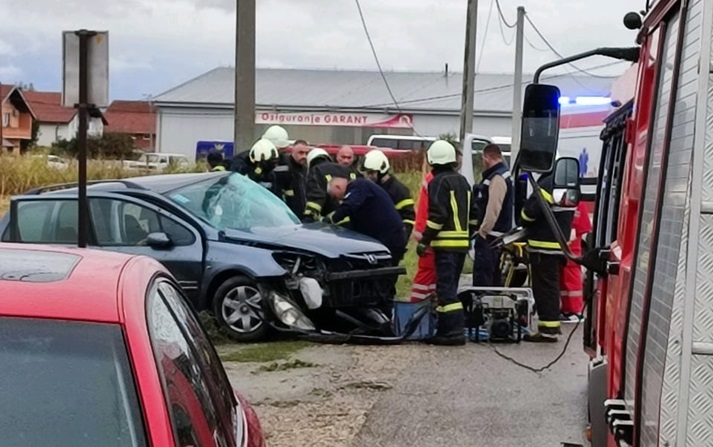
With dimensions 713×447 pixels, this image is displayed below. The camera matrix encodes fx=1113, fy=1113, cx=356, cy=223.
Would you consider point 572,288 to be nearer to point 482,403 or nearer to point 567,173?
point 567,173

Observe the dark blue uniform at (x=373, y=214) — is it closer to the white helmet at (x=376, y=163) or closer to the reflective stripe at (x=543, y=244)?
the white helmet at (x=376, y=163)

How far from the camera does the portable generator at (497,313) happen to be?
10.4 meters

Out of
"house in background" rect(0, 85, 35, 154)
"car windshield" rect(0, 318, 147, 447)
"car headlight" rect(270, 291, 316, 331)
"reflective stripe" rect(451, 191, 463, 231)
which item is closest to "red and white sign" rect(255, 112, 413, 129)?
"house in background" rect(0, 85, 35, 154)

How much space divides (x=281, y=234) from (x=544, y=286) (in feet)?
8.31

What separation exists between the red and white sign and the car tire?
5325 cm

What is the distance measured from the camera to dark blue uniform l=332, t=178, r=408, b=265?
1109cm

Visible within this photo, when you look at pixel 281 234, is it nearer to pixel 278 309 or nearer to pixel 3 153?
pixel 278 309

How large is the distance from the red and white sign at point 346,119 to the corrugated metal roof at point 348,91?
72 cm

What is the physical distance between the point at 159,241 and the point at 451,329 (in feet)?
9.12

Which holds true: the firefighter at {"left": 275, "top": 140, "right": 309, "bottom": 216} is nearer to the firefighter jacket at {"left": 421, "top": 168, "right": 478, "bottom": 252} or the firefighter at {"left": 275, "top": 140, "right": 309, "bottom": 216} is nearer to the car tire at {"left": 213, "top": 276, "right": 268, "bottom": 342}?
the car tire at {"left": 213, "top": 276, "right": 268, "bottom": 342}

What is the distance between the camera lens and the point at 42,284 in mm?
2818

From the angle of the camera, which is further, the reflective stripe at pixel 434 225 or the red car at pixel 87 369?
the reflective stripe at pixel 434 225

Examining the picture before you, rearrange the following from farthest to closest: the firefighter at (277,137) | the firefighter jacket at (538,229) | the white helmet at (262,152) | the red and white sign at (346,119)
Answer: the red and white sign at (346,119) → the firefighter at (277,137) → the white helmet at (262,152) → the firefighter jacket at (538,229)

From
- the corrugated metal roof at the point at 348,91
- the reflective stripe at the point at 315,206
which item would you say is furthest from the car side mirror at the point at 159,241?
the corrugated metal roof at the point at 348,91
